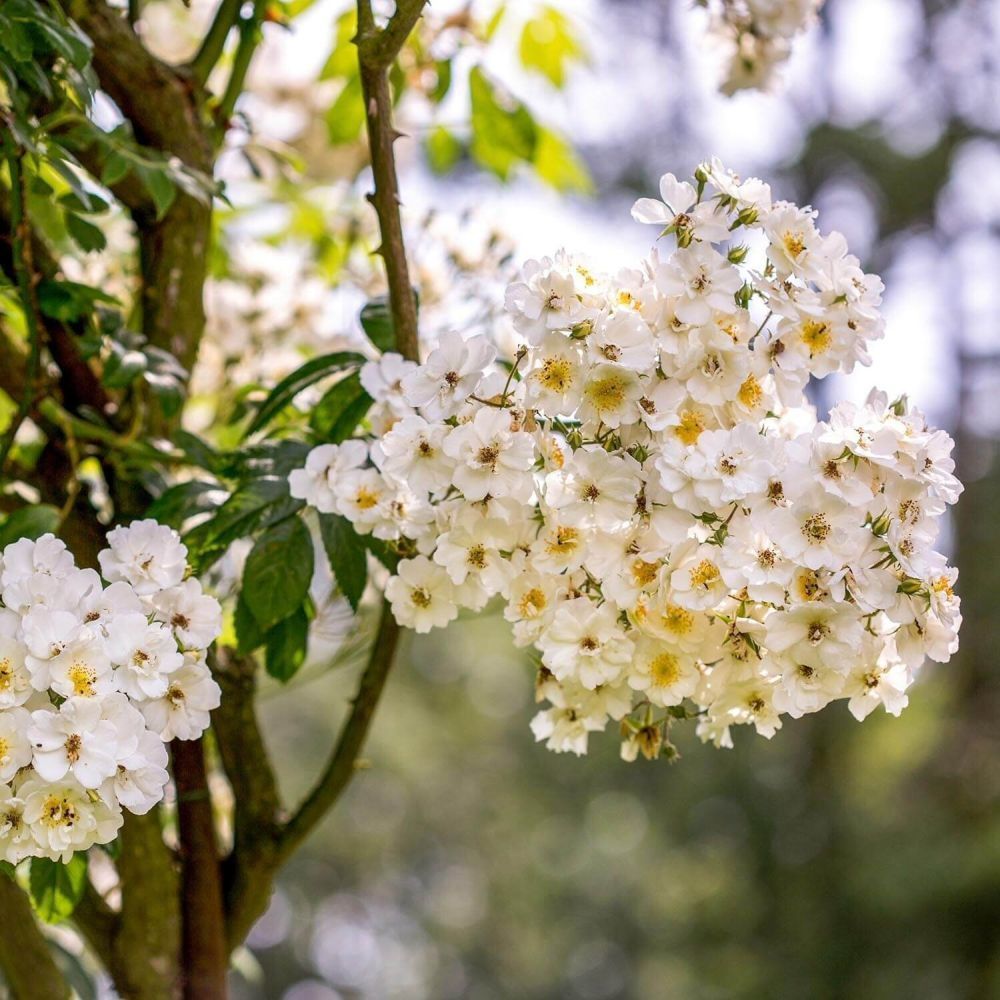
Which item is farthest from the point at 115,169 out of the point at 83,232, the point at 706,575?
the point at 706,575

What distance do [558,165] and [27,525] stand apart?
0.96 meters

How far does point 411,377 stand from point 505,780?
10.9 metres

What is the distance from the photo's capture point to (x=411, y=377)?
0.77 m

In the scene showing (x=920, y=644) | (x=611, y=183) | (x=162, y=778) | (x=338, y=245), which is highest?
(x=611, y=183)

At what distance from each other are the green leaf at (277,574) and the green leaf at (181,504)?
2.8 inches

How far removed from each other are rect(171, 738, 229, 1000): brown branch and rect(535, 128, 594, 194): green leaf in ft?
2.84

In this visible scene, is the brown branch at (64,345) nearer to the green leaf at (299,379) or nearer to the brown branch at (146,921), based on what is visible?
the green leaf at (299,379)

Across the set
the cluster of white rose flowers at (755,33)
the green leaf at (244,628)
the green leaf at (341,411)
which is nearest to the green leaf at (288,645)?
the green leaf at (244,628)

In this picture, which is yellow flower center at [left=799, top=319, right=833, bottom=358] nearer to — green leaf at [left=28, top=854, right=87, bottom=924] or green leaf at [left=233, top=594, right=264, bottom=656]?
green leaf at [left=233, top=594, right=264, bottom=656]

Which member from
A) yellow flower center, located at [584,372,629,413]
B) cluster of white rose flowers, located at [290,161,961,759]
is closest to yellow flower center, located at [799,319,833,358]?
cluster of white rose flowers, located at [290,161,961,759]

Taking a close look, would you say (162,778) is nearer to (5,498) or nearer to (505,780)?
(5,498)

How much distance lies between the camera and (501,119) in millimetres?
1366

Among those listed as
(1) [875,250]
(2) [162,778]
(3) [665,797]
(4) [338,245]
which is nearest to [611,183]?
(1) [875,250]

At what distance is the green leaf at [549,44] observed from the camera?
1545mm
